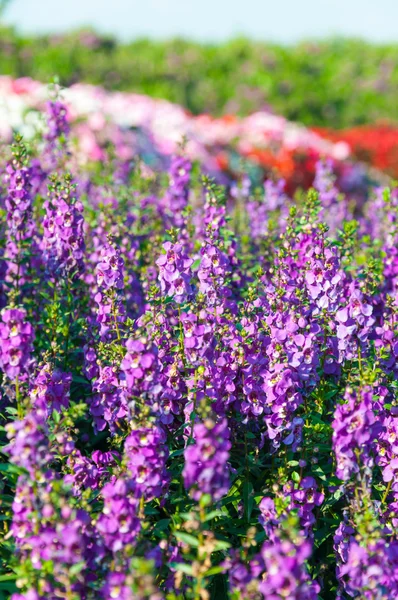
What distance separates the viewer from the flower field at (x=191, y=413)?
111 inches

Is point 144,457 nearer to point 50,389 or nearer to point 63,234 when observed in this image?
point 50,389

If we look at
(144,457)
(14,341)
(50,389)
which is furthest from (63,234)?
(144,457)


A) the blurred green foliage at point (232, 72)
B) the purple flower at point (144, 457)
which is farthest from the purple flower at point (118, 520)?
the blurred green foliage at point (232, 72)

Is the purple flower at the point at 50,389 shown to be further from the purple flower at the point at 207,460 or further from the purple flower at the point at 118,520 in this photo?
the purple flower at the point at 207,460

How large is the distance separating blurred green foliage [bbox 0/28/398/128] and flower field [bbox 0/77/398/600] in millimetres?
15791

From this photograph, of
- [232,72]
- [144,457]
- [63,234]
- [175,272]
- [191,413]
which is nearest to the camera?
[144,457]

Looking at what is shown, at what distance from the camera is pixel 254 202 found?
6.57 meters

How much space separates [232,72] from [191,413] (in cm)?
2078

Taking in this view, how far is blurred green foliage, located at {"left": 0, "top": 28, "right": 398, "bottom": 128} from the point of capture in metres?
20.8

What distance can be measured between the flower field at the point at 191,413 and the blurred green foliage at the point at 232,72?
15791 mm

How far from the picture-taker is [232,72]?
23.1 meters

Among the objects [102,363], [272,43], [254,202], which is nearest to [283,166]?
[254,202]

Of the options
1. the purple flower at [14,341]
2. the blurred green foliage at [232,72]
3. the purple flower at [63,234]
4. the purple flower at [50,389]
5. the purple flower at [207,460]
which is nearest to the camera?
the purple flower at [207,460]

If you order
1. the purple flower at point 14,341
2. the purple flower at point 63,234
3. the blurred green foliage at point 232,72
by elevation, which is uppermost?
the blurred green foliage at point 232,72
